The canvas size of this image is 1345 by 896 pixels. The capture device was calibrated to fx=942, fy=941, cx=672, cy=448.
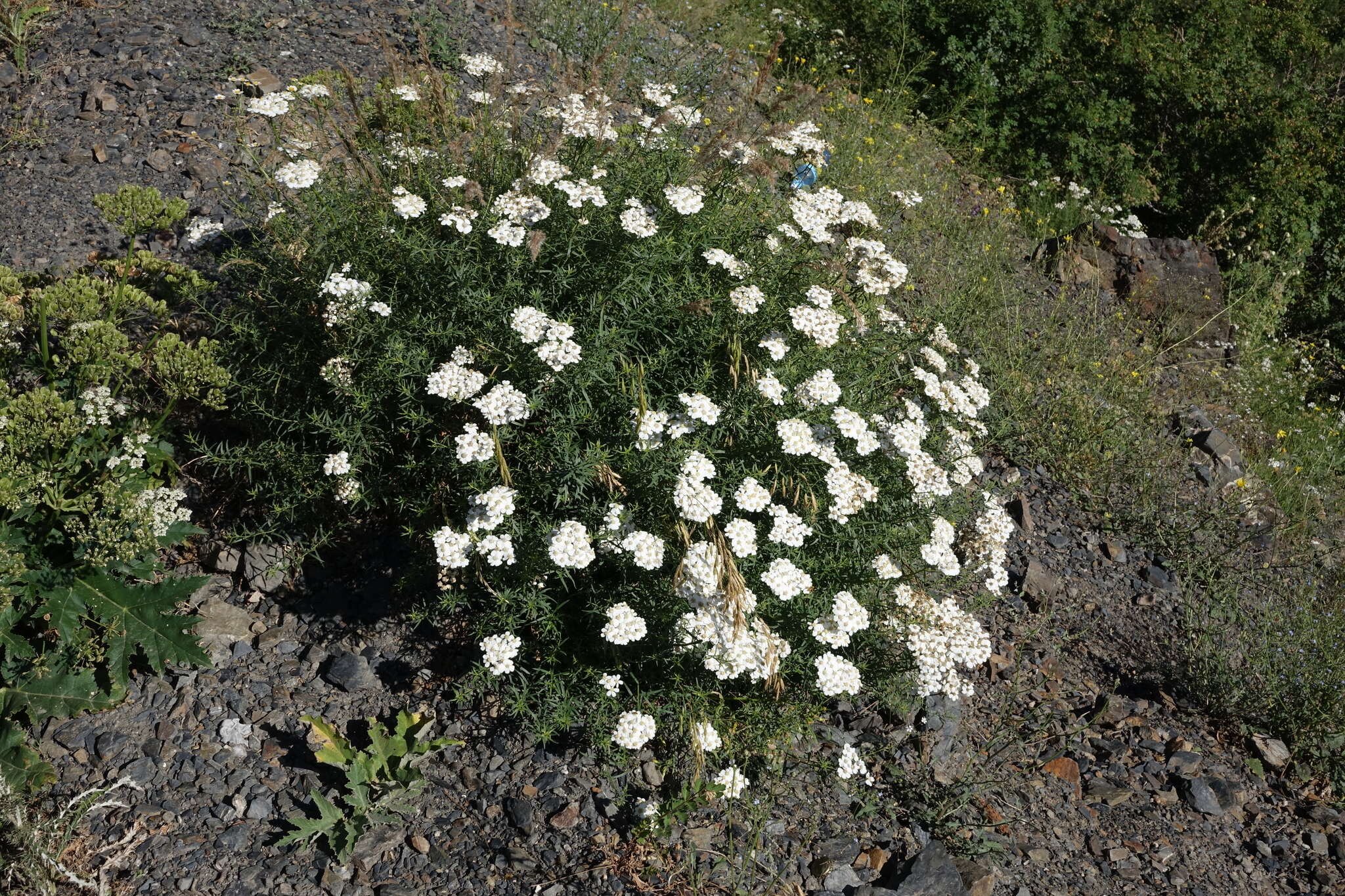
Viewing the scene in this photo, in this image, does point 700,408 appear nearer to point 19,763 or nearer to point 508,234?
point 508,234

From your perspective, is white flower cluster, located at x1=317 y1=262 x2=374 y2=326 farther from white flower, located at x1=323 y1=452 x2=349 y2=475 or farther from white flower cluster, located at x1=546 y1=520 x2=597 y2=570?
white flower cluster, located at x1=546 y1=520 x2=597 y2=570

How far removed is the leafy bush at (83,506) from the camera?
11.1 ft

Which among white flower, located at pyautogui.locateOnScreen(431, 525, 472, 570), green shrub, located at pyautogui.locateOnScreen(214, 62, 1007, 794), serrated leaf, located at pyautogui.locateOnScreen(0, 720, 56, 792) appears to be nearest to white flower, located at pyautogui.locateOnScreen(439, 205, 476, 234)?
green shrub, located at pyautogui.locateOnScreen(214, 62, 1007, 794)

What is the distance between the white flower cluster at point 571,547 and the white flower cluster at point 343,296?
1.23 metres

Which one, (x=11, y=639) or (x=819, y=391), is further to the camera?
(x=819, y=391)

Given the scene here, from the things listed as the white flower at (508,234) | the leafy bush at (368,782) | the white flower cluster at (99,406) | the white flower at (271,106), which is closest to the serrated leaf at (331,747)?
the leafy bush at (368,782)

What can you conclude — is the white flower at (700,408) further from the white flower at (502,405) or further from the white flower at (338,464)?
the white flower at (338,464)

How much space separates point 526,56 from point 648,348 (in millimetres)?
4273

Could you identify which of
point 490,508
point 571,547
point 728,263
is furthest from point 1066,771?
point 490,508

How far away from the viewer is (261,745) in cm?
357

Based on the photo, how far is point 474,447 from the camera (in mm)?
3377

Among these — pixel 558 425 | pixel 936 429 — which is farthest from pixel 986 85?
pixel 558 425

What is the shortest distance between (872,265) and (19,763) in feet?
12.9

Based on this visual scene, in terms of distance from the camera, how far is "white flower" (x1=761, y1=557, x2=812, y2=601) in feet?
10.9
